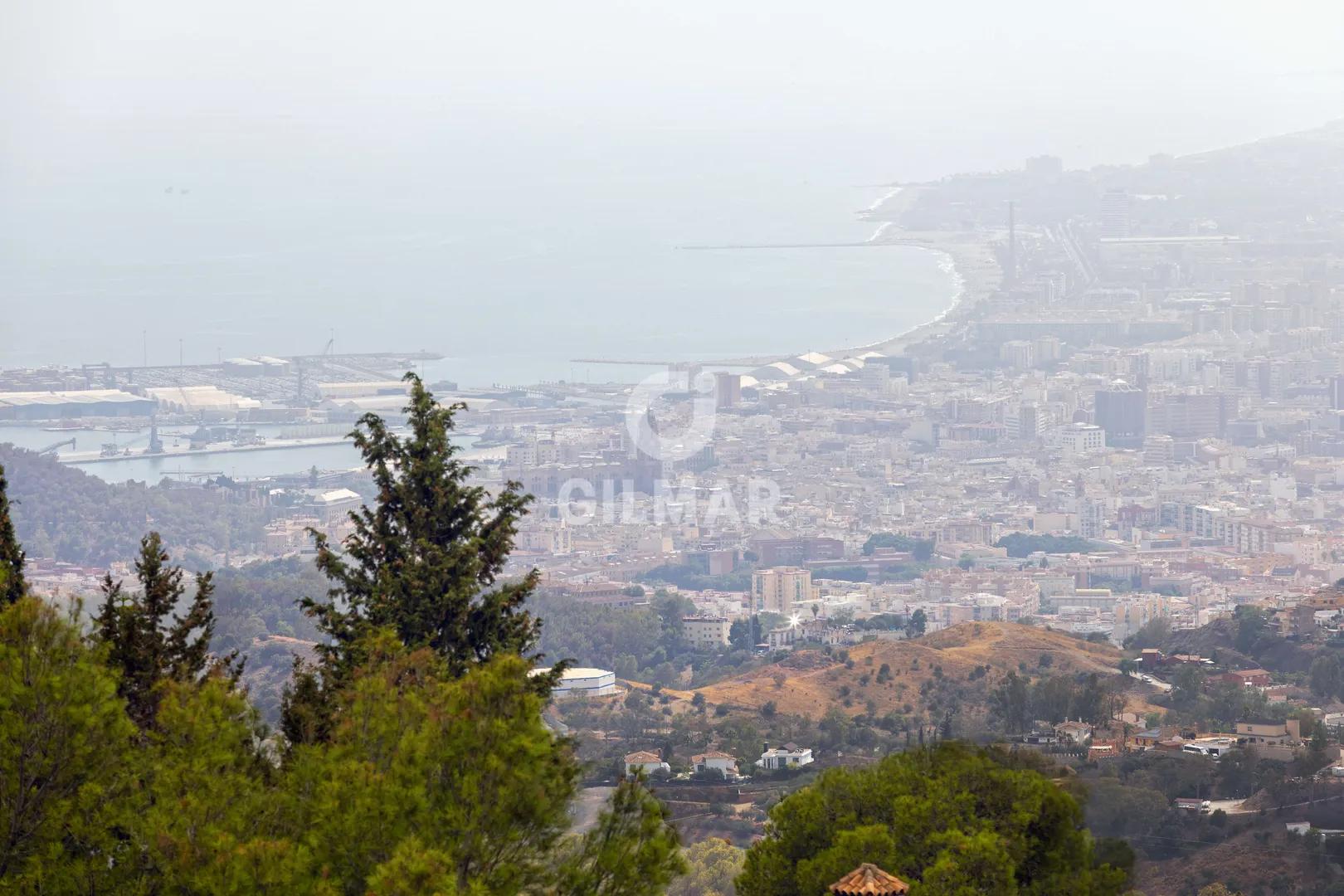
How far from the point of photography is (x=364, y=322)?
303 feet

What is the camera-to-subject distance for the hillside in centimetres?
2823

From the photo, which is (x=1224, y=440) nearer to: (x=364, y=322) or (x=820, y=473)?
(x=820, y=473)

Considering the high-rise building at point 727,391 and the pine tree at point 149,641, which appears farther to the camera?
the high-rise building at point 727,391

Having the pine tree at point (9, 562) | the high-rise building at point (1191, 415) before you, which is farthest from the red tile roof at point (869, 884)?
the high-rise building at point (1191, 415)

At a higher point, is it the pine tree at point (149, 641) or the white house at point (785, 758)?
the pine tree at point (149, 641)

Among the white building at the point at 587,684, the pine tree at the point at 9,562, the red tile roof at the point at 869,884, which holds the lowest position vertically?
the white building at the point at 587,684

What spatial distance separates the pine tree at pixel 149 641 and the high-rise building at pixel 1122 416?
6194 cm

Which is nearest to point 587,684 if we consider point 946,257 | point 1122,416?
point 1122,416

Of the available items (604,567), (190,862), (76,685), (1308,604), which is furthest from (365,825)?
(604,567)

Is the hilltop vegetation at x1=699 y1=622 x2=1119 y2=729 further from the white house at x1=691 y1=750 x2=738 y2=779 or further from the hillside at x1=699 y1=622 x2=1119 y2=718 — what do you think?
the white house at x1=691 y1=750 x2=738 y2=779

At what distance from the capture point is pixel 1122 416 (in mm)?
68375

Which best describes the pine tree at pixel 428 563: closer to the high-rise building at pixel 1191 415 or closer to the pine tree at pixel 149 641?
the pine tree at pixel 149 641

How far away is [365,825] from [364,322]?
87485mm

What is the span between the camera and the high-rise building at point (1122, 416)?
6788 centimetres
